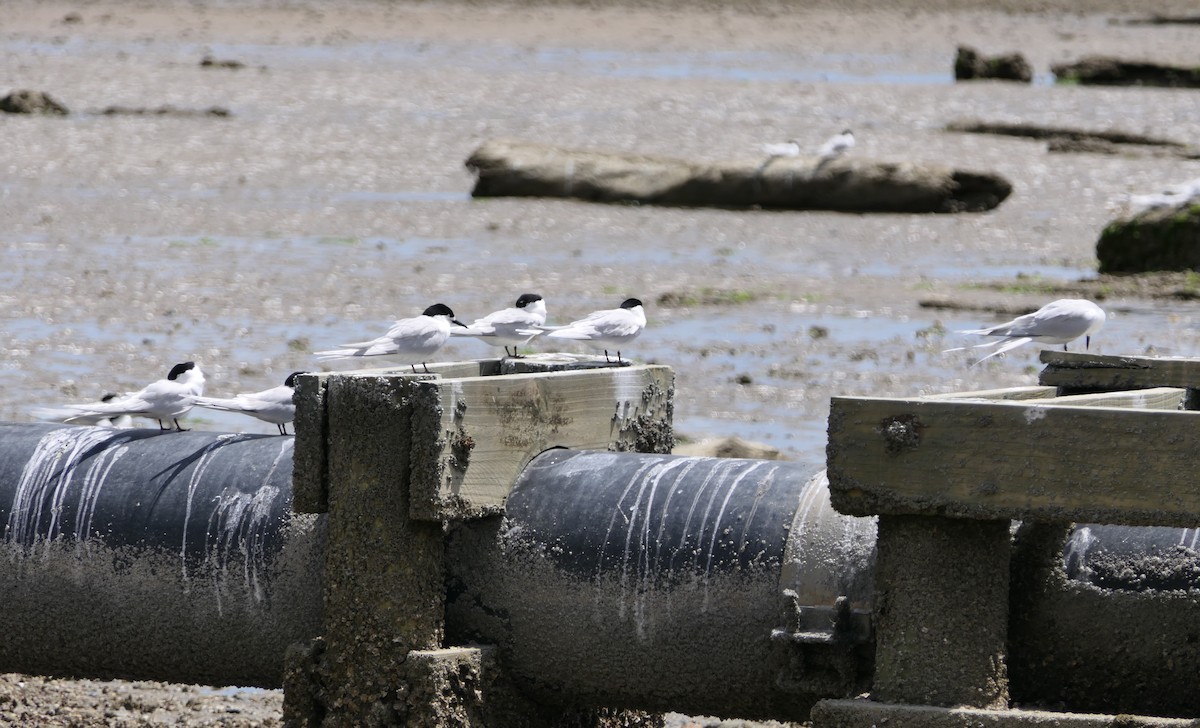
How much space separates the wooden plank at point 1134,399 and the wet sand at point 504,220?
212 inches

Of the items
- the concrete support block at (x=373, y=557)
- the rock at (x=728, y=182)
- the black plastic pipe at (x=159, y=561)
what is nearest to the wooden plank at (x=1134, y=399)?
the concrete support block at (x=373, y=557)

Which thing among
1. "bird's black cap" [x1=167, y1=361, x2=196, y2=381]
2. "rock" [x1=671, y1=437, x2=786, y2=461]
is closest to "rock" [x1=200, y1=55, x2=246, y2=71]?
"rock" [x1=671, y1=437, x2=786, y2=461]

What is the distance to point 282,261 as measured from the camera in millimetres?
16266

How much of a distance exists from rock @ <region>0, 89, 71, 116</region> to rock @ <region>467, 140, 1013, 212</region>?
23.8ft

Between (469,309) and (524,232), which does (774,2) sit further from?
(469,309)

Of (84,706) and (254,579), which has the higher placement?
(254,579)

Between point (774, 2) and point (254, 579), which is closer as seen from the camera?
point (254, 579)

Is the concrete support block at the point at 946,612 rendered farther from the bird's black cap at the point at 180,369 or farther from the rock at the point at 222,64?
the rock at the point at 222,64

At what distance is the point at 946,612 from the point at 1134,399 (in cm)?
85

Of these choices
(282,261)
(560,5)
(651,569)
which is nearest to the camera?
(651,569)

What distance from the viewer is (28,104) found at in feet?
81.3

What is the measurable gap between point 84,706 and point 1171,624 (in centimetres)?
348

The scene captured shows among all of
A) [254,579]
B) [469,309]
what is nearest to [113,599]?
[254,579]

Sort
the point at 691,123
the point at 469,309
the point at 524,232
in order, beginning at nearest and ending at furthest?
1. the point at 469,309
2. the point at 524,232
3. the point at 691,123
